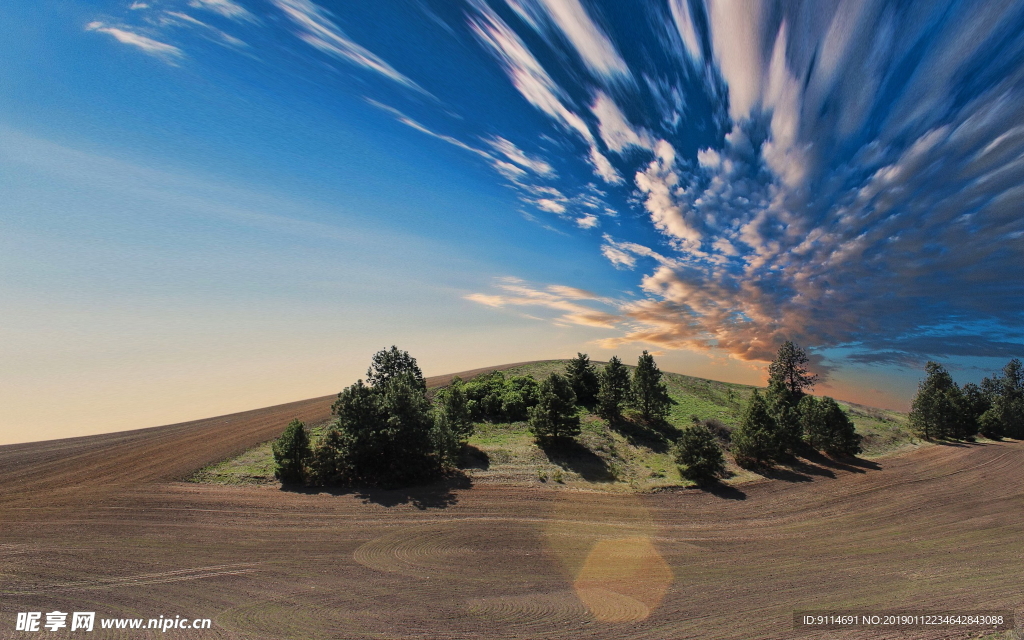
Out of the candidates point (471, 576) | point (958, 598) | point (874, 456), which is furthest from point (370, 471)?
point (874, 456)

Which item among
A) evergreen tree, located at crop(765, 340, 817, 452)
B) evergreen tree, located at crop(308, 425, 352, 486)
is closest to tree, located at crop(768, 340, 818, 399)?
evergreen tree, located at crop(765, 340, 817, 452)

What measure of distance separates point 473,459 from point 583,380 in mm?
23099

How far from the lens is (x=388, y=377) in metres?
44.4

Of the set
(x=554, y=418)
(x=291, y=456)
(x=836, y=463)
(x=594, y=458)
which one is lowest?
(x=836, y=463)

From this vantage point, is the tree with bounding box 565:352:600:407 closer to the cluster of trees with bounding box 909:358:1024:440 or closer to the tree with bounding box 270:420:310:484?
the tree with bounding box 270:420:310:484

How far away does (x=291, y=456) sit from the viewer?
1149 inches

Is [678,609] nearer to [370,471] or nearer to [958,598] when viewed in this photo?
[958,598]

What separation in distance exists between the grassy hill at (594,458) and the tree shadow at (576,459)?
9cm

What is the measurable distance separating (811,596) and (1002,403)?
232 feet

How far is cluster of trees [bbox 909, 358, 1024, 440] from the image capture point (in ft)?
162

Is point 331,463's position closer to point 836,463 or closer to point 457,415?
point 457,415

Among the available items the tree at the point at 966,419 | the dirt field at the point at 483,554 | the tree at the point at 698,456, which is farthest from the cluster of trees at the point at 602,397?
the tree at the point at 966,419

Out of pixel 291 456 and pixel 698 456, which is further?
pixel 698 456

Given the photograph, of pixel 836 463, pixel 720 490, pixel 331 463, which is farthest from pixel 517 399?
pixel 836 463
